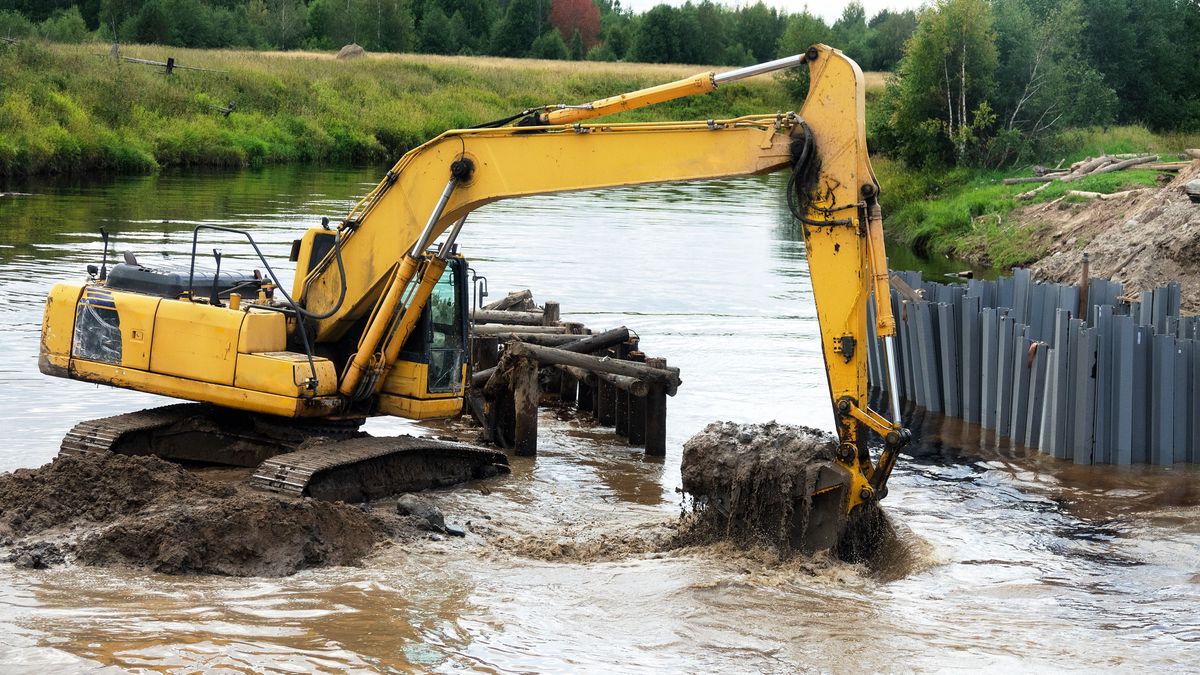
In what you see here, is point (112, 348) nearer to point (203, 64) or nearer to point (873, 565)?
point (873, 565)

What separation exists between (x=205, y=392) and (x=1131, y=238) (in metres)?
17.7

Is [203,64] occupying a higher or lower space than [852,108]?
higher

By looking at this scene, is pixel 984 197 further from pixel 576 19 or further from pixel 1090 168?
pixel 576 19

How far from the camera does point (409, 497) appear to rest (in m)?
11.9

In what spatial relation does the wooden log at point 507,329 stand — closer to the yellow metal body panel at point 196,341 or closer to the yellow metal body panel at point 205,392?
the yellow metal body panel at point 205,392

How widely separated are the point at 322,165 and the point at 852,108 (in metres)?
47.1

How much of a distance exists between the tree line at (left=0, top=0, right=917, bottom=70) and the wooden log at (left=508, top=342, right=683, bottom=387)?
73606 mm

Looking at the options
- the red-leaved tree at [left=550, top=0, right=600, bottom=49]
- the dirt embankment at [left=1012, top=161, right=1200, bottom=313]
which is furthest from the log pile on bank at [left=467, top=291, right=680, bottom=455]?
the red-leaved tree at [left=550, top=0, right=600, bottom=49]

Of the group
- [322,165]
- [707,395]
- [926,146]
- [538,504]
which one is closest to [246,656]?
[538,504]

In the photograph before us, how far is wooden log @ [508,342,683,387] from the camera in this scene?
14625 mm

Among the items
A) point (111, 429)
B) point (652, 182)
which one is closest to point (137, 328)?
point (111, 429)

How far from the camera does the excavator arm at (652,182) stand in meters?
10.6

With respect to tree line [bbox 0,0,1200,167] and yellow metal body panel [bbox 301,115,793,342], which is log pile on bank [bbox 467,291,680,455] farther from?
tree line [bbox 0,0,1200,167]

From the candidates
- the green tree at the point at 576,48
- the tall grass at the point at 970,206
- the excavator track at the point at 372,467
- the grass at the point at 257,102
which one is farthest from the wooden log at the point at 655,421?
the green tree at the point at 576,48
